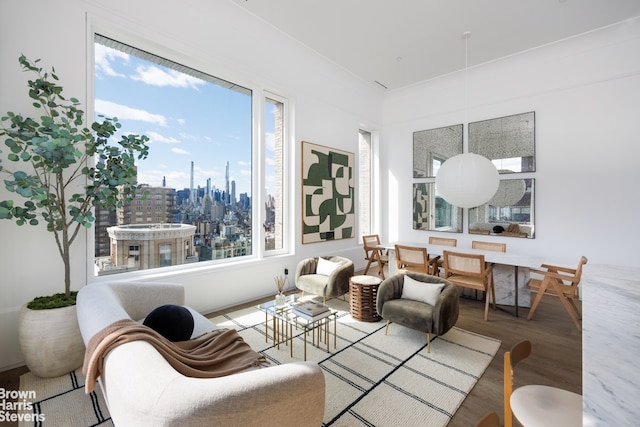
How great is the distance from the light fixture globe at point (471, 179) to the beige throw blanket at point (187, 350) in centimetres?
304

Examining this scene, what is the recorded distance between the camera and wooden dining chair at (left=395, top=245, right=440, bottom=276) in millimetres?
3953

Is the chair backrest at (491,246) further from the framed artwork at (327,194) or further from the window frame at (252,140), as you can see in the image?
the window frame at (252,140)

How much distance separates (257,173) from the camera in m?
4.38

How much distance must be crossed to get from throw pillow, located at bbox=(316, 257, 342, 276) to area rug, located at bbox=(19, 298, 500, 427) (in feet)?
2.81

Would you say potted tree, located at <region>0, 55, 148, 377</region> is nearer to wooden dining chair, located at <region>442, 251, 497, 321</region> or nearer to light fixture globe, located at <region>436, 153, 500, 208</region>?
light fixture globe, located at <region>436, 153, 500, 208</region>

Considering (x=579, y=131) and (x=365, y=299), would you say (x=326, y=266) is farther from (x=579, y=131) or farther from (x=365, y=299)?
(x=579, y=131)

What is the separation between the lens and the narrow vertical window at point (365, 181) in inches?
262

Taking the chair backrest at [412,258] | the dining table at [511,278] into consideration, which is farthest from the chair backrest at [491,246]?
the chair backrest at [412,258]

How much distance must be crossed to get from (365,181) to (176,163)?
433cm

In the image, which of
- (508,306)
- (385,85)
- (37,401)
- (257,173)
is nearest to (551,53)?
(385,85)

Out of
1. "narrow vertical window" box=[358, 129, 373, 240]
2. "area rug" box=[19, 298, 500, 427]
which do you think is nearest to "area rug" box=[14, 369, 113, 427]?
"area rug" box=[19, 298, 500, 427]

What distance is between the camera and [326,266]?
13.5 ft

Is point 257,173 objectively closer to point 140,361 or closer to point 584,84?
point 140,361

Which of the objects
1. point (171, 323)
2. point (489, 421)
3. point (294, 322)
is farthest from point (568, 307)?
point (171, 323)
